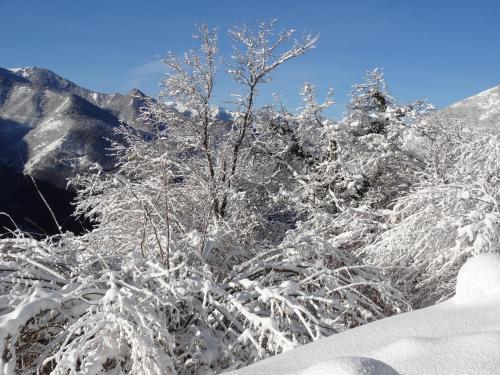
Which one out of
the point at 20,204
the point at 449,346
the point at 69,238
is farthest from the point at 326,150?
the point at 20,204

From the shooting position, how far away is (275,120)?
46.3 feet

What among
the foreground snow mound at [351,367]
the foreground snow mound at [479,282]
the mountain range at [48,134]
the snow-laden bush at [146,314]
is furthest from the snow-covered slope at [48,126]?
the foreground snow mound at [351,367]

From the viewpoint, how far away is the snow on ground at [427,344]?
1.34 meters

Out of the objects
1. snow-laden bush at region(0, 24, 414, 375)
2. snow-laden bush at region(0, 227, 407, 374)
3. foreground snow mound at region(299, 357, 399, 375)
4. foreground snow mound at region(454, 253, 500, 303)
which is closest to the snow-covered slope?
snow-laden bush at region(0, 24, 414, 375)

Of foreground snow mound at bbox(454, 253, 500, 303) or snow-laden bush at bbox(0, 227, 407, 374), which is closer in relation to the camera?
foreground snow mound at bbox(454, 253, 500, 303)

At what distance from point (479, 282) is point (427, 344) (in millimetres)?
878

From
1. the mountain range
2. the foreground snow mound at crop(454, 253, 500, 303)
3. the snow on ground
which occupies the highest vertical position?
the mountain range

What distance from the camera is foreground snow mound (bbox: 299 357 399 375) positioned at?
1.25 m

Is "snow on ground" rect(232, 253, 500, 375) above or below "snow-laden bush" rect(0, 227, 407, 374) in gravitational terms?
above

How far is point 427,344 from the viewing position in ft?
4.99

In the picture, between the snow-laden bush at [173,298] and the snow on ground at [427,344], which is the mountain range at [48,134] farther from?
the snow on ground at [427,344]

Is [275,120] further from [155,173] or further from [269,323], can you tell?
[269,323]

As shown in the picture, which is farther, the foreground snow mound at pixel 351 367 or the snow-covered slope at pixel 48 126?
the snow-covered slope at pixel 48 126

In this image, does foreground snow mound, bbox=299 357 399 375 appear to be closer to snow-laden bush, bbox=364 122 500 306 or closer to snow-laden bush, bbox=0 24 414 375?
snow-laden bush, bbox=0 24 414 375
